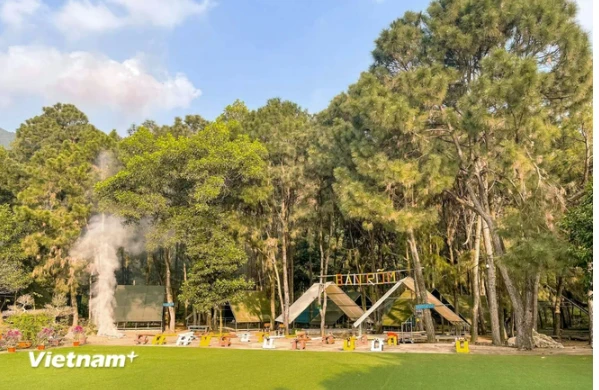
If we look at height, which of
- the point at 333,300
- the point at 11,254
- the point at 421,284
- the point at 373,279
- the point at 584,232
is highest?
the point at 11,254

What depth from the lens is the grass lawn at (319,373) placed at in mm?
8609

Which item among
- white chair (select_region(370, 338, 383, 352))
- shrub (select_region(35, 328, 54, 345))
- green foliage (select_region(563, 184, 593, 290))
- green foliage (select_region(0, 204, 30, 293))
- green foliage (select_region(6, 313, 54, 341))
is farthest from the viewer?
green foliage (select_region(0, 204, 30, 293))

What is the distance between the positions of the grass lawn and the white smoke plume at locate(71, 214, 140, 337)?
967 cm

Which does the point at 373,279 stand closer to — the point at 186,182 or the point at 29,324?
the point at 186,182

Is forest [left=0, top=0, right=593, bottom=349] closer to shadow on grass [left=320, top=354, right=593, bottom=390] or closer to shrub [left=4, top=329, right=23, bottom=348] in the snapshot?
shadow on grass [left=320, top=354, right=593, bottom=390]

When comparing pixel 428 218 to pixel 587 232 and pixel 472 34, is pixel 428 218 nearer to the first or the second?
pixel 472 34

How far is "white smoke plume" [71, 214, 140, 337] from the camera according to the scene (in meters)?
22.7

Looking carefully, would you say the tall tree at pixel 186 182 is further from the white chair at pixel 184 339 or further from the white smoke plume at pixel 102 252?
the white chair at pixel 184 339

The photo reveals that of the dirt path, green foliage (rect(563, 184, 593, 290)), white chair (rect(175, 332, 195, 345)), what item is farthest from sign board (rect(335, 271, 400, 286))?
green foliage (rect(563, 184, 593, 290))

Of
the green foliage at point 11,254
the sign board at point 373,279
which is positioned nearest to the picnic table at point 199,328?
the sign board at point 373,279

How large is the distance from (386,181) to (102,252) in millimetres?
14548

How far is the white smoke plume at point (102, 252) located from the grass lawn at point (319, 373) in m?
9.67

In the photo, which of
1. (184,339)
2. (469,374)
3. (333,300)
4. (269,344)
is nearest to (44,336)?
(184,339)

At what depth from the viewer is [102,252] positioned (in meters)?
22.7
